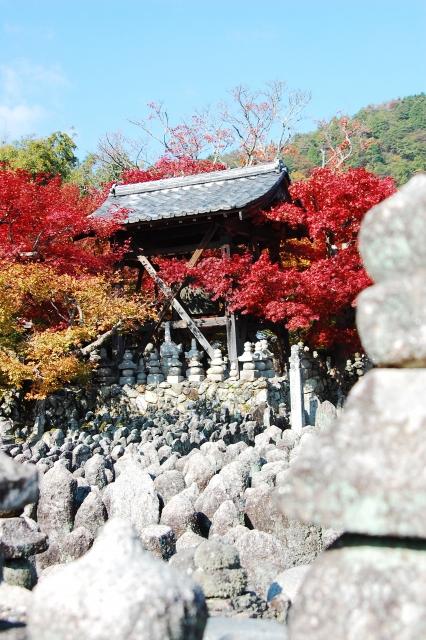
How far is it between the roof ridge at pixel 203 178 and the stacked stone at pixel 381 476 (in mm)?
13352

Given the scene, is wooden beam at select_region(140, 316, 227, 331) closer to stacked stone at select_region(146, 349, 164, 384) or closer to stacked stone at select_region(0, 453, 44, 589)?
stacked stone at select_region(146, 349, 164, 384)

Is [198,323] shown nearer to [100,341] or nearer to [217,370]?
[217,370]

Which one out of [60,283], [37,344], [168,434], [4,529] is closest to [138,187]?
[60,283]

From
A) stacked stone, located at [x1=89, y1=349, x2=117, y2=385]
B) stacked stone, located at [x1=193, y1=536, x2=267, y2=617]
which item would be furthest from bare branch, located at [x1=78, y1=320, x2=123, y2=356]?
stacked stone, located at [x1=193, y1=536, x2=267, y2=617]

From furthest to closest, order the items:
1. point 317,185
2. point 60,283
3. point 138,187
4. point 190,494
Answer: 1. point 138,187
2. point 317,185
3. point 60,283
4. point 190,494

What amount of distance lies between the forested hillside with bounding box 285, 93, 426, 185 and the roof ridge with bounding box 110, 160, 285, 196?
1026 inches

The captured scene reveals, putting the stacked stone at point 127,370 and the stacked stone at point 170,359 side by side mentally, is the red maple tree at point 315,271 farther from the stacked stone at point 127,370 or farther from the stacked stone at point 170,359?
the stacked stone at point 127,370

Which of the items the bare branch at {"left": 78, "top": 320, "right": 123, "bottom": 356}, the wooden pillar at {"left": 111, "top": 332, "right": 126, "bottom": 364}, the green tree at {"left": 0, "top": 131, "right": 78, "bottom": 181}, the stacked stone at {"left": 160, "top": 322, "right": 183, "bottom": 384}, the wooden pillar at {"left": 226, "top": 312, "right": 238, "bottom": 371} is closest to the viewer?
the bare branch at {"left": 78, "top": 320, "right": 123, "bottom": 356}

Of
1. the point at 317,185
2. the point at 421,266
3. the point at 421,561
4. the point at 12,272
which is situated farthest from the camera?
the point at 317,185

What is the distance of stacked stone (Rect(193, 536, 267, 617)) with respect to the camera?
347cm

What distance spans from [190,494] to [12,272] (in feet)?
23.3

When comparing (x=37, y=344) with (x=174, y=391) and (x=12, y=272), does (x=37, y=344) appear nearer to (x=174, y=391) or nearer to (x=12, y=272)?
(x=12, y=272)

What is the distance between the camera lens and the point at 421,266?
2.20m

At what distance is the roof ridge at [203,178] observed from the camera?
15266 mm
